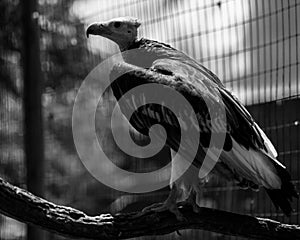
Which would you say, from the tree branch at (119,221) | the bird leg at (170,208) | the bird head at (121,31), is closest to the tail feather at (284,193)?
the tree branch at (119,221)

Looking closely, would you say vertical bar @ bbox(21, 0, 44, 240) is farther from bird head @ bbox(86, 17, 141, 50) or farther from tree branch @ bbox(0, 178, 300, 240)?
tree branch @ bbox(0, 178, 300, 240)

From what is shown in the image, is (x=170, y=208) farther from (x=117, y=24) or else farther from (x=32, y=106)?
(x=32, y=106)

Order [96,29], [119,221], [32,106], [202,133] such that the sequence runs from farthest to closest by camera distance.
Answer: [32,106] → [96,29] → [202,133] → [119,221]

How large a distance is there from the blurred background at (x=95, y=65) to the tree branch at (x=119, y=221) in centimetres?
62

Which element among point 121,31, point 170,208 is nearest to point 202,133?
point 170,208

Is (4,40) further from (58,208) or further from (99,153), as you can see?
(58,208)

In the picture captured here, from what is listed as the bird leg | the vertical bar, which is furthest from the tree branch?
the vertical bar

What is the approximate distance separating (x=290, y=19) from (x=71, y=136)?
127cm

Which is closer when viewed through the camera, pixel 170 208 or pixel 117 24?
pixel 170 208

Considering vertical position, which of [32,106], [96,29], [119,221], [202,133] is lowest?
[119,221]

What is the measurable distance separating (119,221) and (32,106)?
4.25 feet

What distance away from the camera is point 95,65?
11.7ft

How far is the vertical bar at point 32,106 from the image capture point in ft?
11.0

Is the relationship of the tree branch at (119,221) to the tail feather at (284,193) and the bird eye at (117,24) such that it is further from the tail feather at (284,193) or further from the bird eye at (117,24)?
the bird eye at (117,24)
